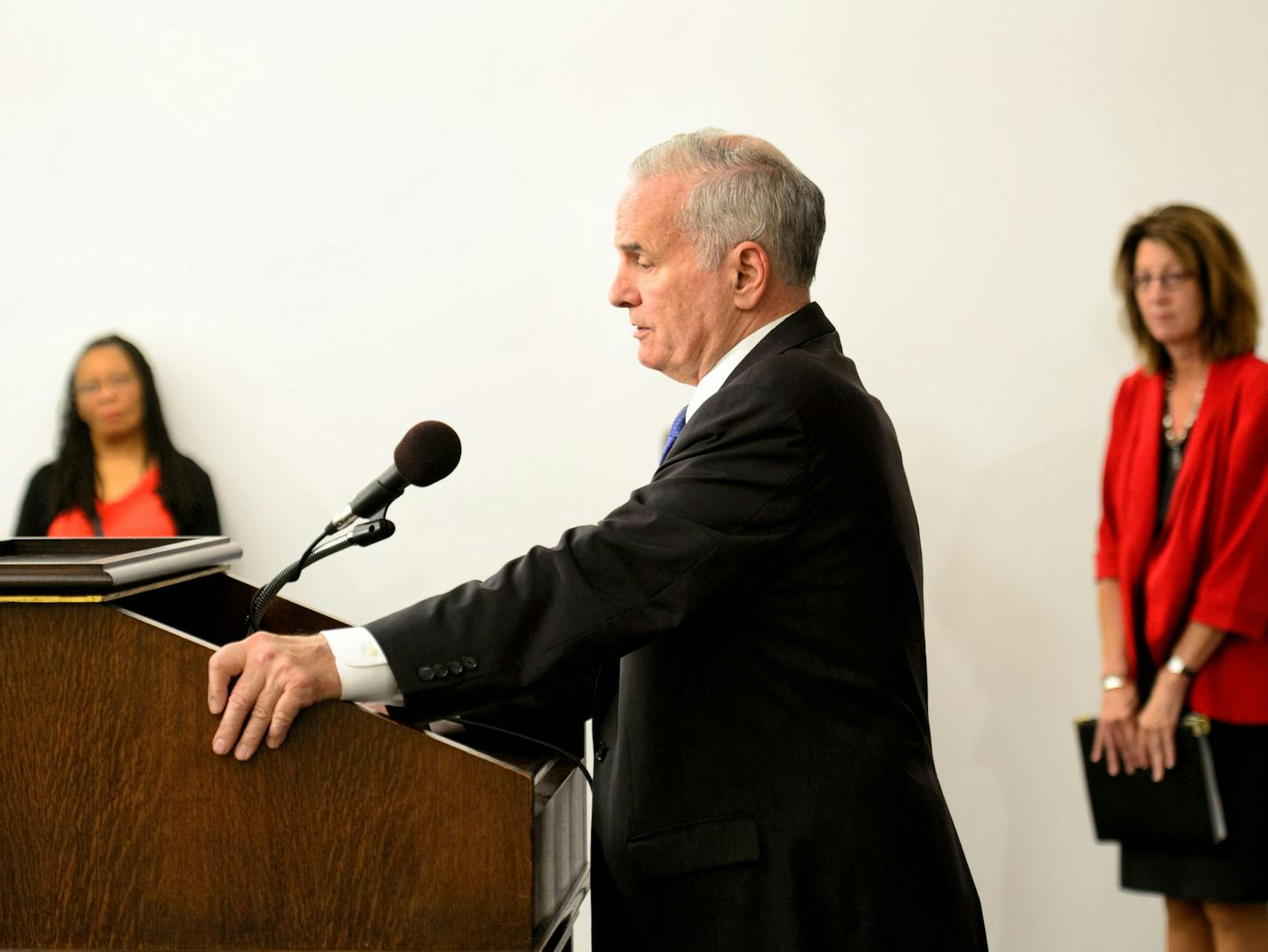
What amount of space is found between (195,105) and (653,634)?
3.01 metres

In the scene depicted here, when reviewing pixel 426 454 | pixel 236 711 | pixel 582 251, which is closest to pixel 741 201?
pixel 426 454

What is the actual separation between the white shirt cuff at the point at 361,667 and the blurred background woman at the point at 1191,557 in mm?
2105

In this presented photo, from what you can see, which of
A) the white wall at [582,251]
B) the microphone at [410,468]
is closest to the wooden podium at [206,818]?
the microphone at [410,468]

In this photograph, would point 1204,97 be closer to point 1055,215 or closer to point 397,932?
point 1055,215

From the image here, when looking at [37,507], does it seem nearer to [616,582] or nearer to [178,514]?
[178,514]

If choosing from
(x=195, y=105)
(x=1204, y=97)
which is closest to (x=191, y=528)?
(x=195, y=105)

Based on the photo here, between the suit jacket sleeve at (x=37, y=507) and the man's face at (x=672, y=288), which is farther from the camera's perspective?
the suit jacket sleeve at (x=37, y=507)

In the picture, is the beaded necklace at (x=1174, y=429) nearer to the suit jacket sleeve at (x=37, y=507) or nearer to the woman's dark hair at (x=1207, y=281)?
the woman's dark hair at (x=1207, y=281)

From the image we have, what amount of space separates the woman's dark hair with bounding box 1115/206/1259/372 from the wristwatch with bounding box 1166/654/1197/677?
655mm

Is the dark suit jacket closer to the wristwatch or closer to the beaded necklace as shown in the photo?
the wristwatch

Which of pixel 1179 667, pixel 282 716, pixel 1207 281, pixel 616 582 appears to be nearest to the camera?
pixel 282 716

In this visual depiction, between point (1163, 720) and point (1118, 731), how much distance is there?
12 centimetres

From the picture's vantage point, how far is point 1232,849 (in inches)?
107

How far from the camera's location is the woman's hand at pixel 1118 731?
291 cm
